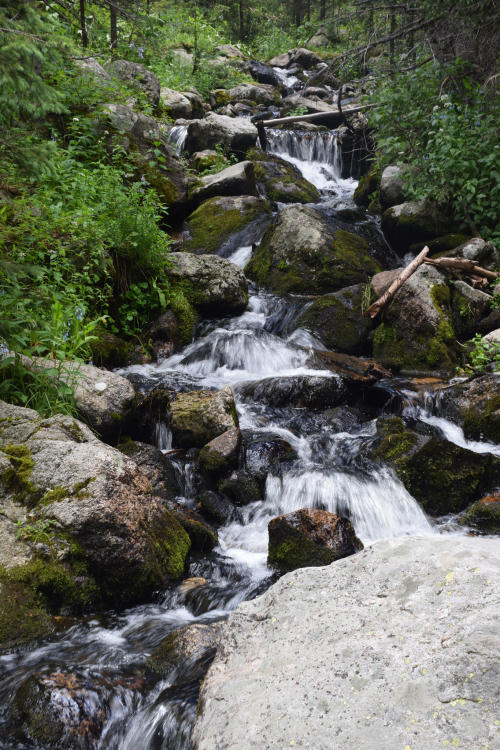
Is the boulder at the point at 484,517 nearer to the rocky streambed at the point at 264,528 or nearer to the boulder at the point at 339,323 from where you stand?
the rocky streambed at the point at 264,528

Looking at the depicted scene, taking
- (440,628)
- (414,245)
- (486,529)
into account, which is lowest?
(486,529)

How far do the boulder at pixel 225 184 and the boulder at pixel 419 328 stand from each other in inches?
223

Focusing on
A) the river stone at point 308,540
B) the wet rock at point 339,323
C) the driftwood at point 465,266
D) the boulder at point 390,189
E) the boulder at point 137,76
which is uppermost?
the boulder at point 137,76

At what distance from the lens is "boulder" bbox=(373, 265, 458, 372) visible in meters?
7.63

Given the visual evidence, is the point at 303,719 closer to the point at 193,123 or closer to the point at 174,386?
the point at 174,386

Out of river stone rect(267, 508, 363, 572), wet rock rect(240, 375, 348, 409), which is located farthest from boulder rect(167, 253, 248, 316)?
river stone rect(267, 508, 363, 572)

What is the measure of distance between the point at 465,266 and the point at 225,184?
20.4 feet

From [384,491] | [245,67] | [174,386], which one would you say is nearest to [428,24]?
[174,386]

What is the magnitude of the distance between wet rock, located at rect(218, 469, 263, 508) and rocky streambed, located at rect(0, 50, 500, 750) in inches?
0.9

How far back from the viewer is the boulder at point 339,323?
8289mm

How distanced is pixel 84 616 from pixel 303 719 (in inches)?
79.2

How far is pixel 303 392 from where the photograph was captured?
6.54 metres

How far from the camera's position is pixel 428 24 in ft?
32.5

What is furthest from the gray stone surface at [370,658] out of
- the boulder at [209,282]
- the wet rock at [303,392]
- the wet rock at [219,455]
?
the boulder at [209,282]
